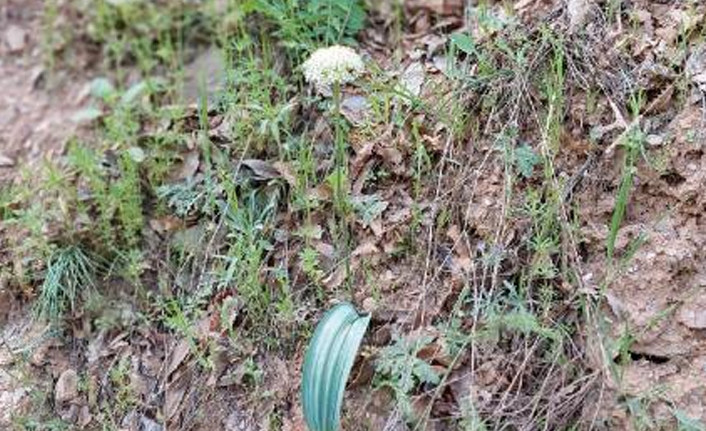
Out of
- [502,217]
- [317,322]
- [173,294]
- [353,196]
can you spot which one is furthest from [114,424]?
[502,217]

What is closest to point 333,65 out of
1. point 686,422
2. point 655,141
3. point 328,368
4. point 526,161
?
point 526,161

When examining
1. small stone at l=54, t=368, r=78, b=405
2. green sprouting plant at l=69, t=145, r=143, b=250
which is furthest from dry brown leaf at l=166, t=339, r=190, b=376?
green sprouting plant at l=69, t=145, r=143, b=250

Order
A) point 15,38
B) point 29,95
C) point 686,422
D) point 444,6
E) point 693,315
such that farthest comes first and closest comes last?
point 15,38 → point 29,95 → point 444,6 → point 693,315 → point 686,422

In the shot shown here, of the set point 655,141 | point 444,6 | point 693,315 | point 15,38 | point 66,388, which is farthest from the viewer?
point 15,38

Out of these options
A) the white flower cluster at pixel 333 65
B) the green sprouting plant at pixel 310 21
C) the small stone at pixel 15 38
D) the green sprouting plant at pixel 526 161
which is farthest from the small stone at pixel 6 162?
the green sprouting plant at pixel 526 161

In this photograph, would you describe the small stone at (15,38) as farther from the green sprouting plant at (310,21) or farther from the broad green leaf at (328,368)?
the broad green leaf at (328,368)

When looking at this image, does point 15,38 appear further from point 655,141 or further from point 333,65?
point 655,141

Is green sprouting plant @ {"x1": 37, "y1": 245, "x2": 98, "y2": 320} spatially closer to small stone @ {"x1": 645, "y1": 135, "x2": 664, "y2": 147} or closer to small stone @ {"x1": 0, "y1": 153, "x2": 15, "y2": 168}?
small stone @ {"x1": 0, "y1": 153, "x2": 15, "y2": 168}
